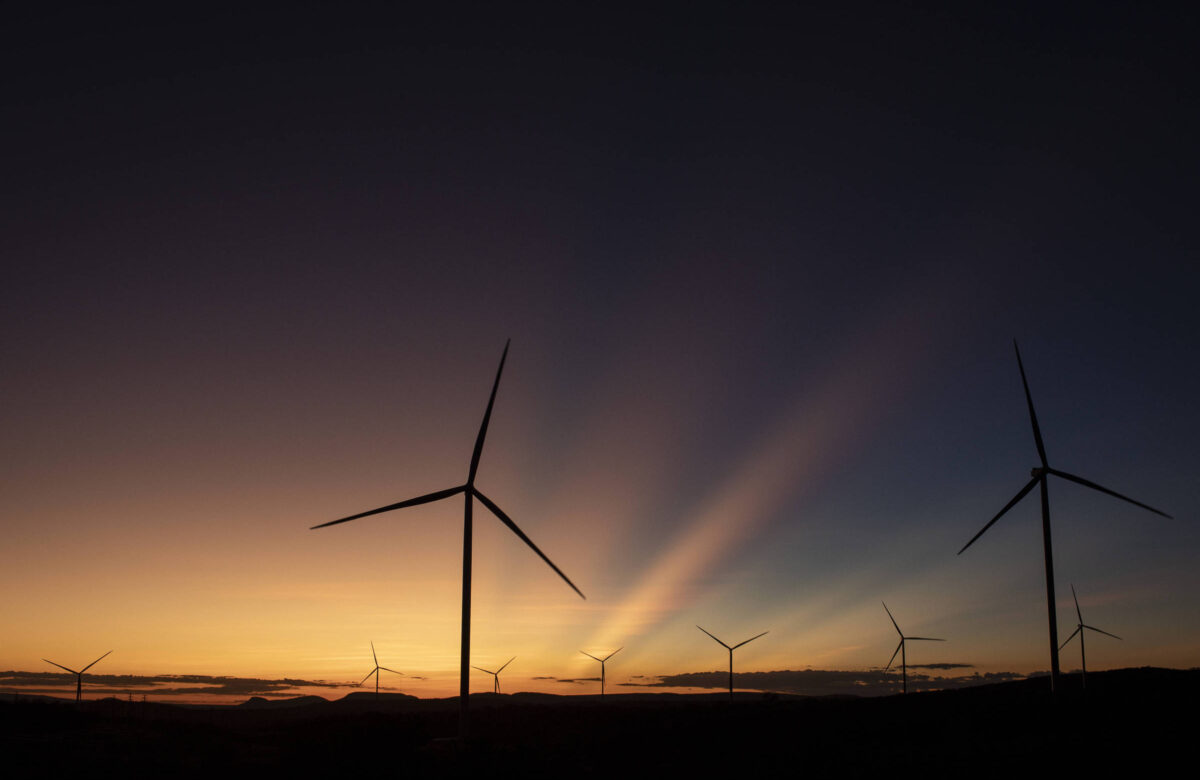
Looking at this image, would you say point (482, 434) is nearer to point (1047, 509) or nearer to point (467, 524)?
point (467, 524)

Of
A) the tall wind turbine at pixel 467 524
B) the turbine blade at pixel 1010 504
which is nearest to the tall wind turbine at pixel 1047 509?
the turbine blade at pixel 1010 504

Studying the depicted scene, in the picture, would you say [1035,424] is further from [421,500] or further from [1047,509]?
[421,500]

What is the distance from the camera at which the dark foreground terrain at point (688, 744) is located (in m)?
58.4

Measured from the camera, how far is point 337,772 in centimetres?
6106

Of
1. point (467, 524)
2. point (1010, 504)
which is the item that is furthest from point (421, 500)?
point (1010, 504)

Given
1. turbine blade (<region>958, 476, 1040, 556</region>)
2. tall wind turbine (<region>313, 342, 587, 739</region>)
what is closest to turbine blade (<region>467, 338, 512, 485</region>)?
tall wind turbine (<region>313, 342, 587, 739</region>)

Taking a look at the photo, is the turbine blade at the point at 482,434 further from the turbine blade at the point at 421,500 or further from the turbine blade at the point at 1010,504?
the turbine blade at the point at 1010,504

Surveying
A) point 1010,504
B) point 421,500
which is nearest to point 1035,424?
point 1010,504

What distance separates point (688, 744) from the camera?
7975 cm

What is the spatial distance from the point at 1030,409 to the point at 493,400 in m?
51.8

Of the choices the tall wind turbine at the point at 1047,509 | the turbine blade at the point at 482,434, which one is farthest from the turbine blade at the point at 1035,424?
the turbine blade at the point at 482,434

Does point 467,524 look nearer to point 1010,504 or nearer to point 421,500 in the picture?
point 421,500

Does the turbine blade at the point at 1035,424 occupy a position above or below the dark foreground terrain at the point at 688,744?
above

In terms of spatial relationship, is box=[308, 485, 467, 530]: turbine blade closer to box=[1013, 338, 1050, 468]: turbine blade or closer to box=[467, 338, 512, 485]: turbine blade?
box=[467, 338, 512, 485]: turbine blade
